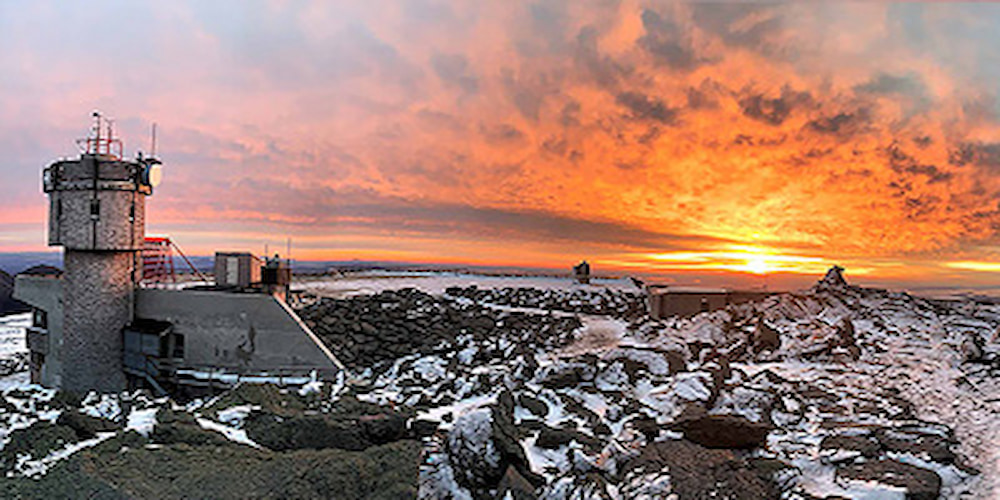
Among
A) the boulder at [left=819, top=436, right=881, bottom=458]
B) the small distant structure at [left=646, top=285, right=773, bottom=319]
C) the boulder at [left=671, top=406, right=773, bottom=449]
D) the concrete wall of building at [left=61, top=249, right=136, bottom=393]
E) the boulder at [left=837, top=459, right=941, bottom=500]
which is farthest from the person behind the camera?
the small distant structure at [left=646, top=285, right=773, bottom=319]

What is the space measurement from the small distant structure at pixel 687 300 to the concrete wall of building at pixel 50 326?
79.1ft

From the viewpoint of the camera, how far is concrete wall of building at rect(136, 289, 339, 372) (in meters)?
18.6

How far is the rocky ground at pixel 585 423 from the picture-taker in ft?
23.7

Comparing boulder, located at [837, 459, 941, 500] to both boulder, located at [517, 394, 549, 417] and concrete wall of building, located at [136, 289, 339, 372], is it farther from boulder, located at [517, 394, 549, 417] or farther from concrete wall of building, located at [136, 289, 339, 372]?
concrete wall of building, located at [136, 289, 339, 372]

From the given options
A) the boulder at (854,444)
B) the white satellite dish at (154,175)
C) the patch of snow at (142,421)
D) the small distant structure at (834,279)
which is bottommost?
the patch of snow at (142,421)

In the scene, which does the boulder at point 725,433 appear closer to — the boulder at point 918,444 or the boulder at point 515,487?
the boulder at point 918,444

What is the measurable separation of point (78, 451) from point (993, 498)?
43.7ft

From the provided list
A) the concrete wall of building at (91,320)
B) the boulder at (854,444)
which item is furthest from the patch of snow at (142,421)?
the boulder at (854,444)

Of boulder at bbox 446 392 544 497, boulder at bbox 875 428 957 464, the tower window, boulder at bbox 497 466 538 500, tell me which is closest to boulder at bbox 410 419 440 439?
boulder at bbox 446 392 544 497

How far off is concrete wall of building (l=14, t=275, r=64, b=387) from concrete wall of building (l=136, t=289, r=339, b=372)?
3.92 m

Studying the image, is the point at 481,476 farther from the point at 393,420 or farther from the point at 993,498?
the point at 993,498

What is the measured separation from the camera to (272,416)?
422 inches

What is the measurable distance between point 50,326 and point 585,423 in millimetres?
24938

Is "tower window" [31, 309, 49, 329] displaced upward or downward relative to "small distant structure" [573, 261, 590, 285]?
downward
